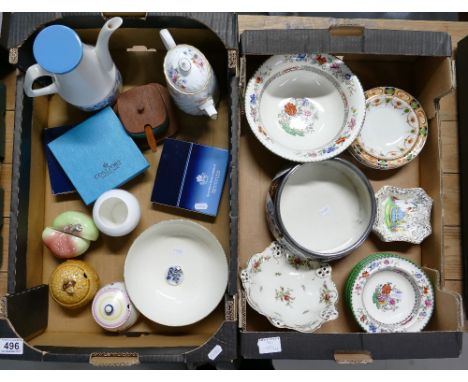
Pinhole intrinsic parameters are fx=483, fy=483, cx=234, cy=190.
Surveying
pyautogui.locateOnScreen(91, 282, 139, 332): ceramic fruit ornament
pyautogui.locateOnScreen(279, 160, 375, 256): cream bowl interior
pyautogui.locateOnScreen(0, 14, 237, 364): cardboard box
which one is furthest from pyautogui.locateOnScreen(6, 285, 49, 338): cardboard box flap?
pyautogui.locateOnScreen(279, 160, 375, 256): cream bowl interior

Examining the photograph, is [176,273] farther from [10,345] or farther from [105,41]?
[105,41]

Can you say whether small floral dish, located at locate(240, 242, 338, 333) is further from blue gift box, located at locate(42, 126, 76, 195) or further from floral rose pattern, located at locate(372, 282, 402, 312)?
blue gift box, located at locate(42, 126, 76, 195)

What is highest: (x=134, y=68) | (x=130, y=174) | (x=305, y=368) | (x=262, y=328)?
(x=134, y=68)

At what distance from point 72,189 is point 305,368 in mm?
638

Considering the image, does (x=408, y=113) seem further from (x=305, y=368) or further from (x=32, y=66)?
(x=32, y=66)

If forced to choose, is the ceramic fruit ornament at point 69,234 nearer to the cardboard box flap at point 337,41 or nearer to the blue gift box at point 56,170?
the blue gift box at point 56,170

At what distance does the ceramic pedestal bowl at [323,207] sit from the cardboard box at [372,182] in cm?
6

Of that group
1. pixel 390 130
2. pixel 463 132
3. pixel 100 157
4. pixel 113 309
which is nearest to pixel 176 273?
pixel 113 309

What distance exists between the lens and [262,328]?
96 cm

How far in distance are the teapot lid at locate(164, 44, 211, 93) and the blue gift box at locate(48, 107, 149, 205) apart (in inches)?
7.3

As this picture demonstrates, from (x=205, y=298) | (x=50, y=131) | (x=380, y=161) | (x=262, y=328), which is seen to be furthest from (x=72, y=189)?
(x=380, y=161)

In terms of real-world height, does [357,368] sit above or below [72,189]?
below

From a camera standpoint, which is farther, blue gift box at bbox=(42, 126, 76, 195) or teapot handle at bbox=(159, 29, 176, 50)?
blue gift box at bbox=(42, 126, 76, 195)

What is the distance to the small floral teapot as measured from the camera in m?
0.84
